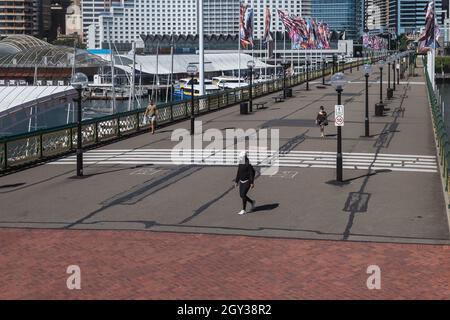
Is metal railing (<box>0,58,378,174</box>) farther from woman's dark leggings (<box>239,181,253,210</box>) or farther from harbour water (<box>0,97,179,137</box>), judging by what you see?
harbour water (<box>0,97,179,137</box>)

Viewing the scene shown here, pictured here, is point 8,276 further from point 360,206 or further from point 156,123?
point 156,123

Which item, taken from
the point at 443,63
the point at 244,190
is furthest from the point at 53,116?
the point at 443,63

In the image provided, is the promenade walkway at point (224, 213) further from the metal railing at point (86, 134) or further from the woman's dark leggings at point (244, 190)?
the metal railing at point (86, 134)

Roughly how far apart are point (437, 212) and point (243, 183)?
4863 mm

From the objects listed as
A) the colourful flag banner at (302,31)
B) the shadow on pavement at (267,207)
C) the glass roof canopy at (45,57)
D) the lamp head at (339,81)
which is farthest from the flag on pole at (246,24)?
the glass roof canopy at (45,57)

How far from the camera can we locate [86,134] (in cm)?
3002

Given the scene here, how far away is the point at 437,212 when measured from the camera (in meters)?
17.0

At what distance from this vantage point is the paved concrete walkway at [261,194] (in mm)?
15945

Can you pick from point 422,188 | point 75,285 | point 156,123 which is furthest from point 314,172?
point 156,123

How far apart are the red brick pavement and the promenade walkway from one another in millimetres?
50

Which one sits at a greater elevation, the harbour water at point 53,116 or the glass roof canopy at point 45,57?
the glass roof canopy at point 45,57

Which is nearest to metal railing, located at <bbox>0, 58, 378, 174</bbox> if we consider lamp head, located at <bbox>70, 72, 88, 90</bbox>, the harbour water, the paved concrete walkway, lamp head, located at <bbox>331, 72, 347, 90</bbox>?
the paved concrete walkway

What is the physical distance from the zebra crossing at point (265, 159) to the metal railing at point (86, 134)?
33.8 inches

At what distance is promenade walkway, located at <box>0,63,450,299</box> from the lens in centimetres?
1298
